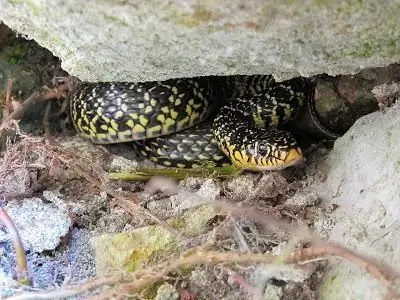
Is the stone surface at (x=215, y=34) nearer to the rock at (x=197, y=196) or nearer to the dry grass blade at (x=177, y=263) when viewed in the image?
the rock at (x=197, y=196)

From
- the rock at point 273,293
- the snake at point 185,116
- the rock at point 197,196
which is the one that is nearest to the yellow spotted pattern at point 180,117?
the snake at point 185,116

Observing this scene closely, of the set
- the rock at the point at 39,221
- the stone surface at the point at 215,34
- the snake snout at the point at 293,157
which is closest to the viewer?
the stone surface at the point at 215,34

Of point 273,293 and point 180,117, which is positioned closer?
point 273,293

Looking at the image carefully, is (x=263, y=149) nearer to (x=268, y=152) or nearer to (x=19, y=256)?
(x=268, y=152)

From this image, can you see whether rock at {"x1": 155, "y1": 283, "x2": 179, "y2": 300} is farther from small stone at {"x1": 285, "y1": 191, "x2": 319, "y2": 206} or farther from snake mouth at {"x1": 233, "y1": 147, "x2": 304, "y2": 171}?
snake mouth at {"x1": 233, "y1": 147, "x2": 304, "y2": 171}

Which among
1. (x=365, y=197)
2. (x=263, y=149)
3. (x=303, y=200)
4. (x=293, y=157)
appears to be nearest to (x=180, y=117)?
(x=263, y=149)

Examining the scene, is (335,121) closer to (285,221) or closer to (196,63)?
(285,221)
